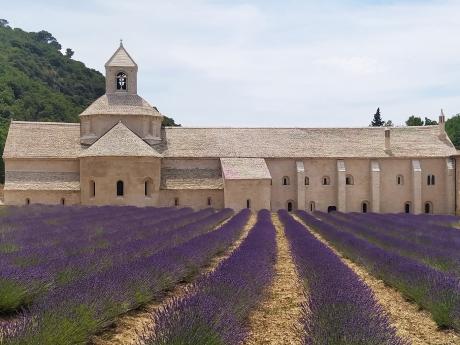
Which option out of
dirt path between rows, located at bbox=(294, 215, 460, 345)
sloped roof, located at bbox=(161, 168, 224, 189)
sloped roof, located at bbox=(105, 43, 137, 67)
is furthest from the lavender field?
sloped roof, located at bbox=(105, 43, 137, 67)

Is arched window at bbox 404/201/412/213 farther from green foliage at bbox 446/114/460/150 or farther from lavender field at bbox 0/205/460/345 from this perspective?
green foliage at bbox 446/114/460/150

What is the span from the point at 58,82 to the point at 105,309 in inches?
3490

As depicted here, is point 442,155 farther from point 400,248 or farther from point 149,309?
point 149,309

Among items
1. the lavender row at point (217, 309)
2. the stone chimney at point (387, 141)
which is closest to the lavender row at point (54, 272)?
the lavender row at point (217, 309)

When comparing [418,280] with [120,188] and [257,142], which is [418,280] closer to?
[120,188]

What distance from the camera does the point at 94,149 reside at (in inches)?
1441

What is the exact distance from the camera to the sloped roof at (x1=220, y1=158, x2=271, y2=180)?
1474 inches

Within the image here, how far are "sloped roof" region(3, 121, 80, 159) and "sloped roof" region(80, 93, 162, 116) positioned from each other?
1925 millimetres

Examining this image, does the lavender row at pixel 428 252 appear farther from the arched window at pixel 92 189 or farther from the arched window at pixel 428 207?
the arched window at pixel 428 207

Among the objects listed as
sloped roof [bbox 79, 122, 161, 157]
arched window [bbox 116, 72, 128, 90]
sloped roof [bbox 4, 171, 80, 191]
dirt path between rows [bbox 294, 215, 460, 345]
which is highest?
arched window [bbox 116, 72, 128, 90]

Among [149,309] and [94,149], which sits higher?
[94,149]

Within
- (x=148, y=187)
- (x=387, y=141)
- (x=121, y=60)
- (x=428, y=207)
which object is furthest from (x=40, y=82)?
(x=428, y=207)

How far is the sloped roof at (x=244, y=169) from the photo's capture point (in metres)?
37.4

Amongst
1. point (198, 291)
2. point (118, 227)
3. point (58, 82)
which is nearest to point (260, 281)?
point (198, 291)
